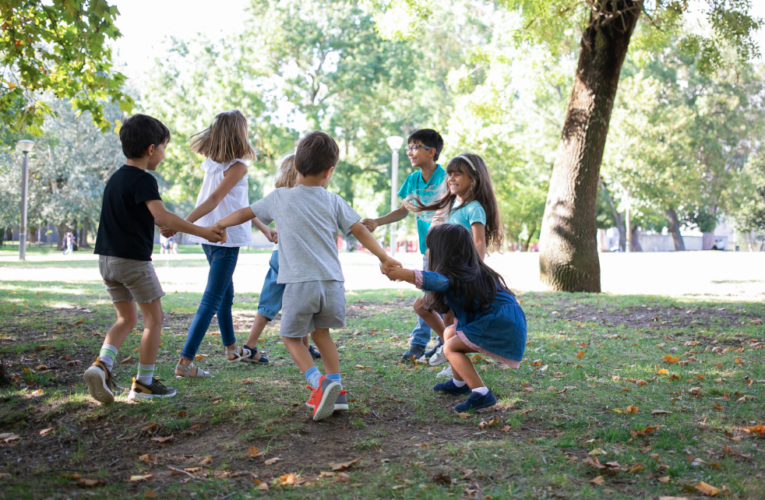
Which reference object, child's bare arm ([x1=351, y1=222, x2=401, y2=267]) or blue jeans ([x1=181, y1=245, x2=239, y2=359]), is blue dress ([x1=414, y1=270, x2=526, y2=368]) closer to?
child's bare arm ([x1=351, y1=222, x2=401, y2=267])

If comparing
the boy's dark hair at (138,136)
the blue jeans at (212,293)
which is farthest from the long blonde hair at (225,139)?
the blue jeans at (212,293)

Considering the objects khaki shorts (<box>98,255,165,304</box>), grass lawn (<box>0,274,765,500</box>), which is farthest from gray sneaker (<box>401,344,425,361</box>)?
khaki shorts (<box>98,255,165,304</box>)

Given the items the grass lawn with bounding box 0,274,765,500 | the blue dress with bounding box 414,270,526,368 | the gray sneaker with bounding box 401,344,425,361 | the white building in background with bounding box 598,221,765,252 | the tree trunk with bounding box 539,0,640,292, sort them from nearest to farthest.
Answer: the grass lawn with bounding box 0,274,765,500, the blue dress with bounding box 414,270,526,368, the gray sneaker with bounding box 401,344,425,361, the tree trunk with bounding box 539,0,640,292, the white building in background with bounding box 598,221,765,252

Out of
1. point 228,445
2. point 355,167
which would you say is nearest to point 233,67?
point 355,167

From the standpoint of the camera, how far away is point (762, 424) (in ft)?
11.5

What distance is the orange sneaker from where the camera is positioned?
11.4 feet

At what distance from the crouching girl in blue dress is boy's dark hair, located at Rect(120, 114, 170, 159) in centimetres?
174

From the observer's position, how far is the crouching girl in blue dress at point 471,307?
379 centimetres

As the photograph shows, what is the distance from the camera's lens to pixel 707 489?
2.60 metres

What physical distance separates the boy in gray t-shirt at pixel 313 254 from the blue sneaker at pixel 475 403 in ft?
2.42

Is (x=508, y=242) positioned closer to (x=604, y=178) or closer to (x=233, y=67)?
(x=604, y=178)

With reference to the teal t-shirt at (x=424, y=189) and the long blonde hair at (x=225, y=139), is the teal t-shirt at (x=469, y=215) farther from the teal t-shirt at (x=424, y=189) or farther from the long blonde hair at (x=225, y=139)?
the long blonde hair at (x=225, y=139)

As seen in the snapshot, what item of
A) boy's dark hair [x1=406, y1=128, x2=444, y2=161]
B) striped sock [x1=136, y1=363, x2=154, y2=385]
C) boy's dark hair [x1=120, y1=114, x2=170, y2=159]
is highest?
boy's dark hair [x1=406, y1=128, x2=444, y2=161]

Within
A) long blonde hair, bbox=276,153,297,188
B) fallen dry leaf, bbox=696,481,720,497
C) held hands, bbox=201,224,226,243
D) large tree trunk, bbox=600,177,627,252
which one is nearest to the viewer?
fallen dry leaf, bbox=696,481,720,497
